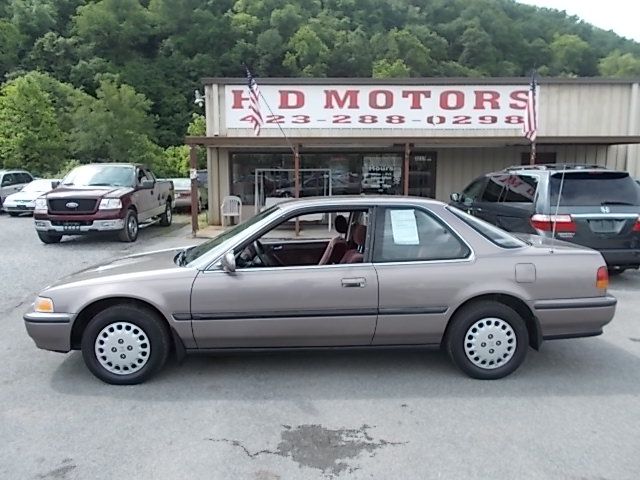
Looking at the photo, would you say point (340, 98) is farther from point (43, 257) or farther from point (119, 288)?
point (119, 288)

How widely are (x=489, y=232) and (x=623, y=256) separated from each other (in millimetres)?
3985

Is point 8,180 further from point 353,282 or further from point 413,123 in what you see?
point 353,282

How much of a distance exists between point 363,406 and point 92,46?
65471 mm

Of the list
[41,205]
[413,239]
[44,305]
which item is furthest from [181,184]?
[413,239]

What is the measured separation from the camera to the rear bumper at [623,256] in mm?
7480

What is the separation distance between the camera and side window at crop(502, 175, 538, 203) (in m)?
7.86

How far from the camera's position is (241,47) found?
2303 inches

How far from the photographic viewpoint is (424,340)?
175 inches

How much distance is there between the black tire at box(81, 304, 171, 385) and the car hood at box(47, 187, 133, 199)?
8.40 m

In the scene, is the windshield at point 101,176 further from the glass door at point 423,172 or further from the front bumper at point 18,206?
the glass door at point 423,172

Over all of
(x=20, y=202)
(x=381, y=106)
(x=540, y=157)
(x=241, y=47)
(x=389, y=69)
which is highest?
(x=241, y=47)

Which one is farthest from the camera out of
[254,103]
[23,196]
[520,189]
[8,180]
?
[8,180]

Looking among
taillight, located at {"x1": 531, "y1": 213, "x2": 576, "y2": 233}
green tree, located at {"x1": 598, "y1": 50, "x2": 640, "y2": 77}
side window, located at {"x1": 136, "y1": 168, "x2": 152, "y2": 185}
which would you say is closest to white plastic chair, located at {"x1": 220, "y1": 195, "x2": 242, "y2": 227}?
side window, located at {"x1": 136, "y1": 168, "x2": 152, "y2": 185}

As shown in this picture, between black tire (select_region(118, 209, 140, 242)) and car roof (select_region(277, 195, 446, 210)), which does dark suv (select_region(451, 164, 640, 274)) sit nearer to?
car roof (select_region(277, 195, 446, 210))
